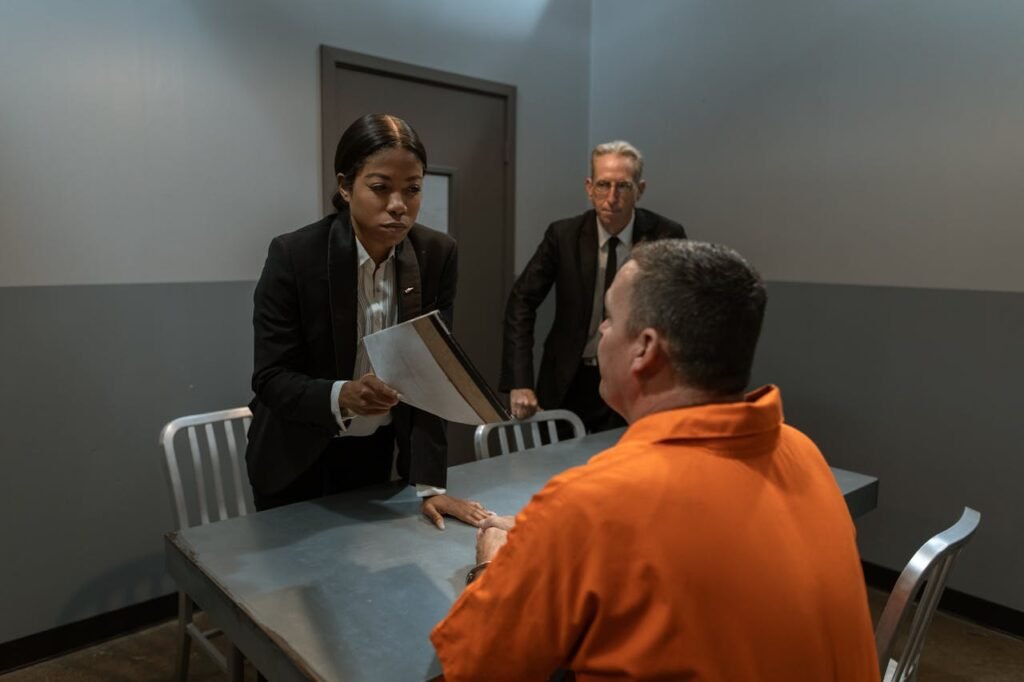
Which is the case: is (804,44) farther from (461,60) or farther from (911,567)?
(911,567)

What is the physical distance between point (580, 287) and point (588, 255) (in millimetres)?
128

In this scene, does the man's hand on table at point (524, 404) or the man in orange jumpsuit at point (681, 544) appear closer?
the man in orange jumpsuit at point (681, 544)

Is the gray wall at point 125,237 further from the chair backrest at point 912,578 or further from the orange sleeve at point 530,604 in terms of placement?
the chair backrest at point 912,578

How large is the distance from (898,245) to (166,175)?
2777 millimetres

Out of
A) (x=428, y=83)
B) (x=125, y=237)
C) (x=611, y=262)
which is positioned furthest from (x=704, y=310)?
(x=428, y=83)

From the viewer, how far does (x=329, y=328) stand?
1.60m

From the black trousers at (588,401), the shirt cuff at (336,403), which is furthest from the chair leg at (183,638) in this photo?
the black trousers at (588,401)

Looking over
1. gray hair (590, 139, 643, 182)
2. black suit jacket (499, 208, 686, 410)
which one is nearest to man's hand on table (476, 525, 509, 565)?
black suit jacket (499, 208, 686, 410)

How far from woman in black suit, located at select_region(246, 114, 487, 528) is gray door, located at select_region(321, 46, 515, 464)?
147cm

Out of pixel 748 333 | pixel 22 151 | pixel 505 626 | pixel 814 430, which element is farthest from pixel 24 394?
pixel 814 430

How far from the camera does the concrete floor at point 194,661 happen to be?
2.40 metres

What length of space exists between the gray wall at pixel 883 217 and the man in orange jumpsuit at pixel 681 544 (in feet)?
7.50

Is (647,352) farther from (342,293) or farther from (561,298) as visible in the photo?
(561,298)

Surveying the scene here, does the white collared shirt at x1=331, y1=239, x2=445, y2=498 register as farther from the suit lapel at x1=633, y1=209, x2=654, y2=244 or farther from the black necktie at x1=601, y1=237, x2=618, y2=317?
the suit lapel at x1=633, y1=209, x2=654, y2=244
